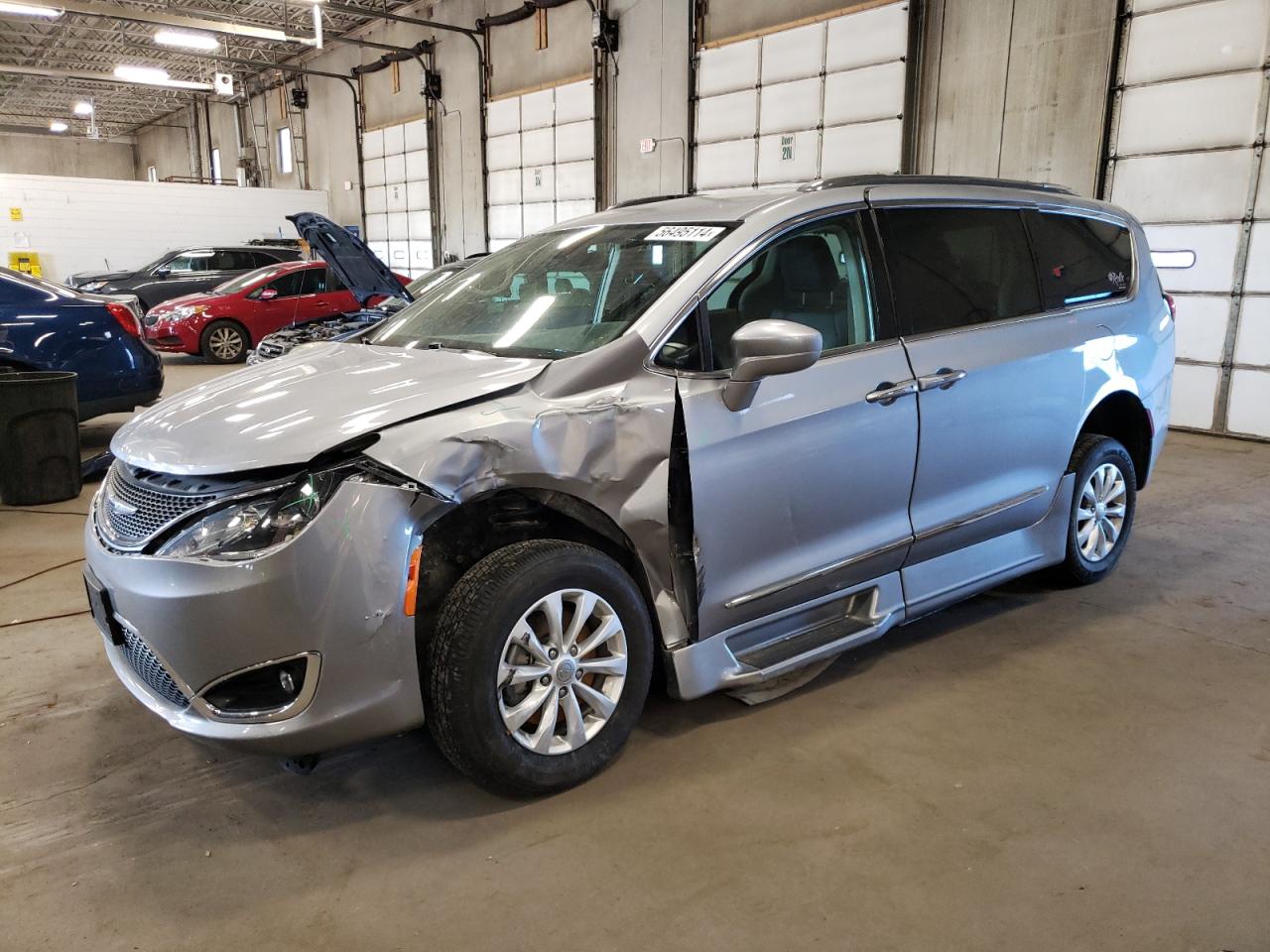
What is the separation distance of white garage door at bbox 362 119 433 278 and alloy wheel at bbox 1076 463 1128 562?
52.2 feet

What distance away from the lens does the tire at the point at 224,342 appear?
11.7m

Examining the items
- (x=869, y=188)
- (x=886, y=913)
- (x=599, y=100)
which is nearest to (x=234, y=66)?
(x=599, y=100)

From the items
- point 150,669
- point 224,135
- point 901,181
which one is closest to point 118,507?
point 150,669

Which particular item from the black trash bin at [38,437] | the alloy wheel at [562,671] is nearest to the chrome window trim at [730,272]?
the alloy wheel at [562,671]

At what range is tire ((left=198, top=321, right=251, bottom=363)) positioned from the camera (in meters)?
11.7

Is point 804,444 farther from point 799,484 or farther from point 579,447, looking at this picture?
point 579,447

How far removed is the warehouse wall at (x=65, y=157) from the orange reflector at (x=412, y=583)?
122 feet

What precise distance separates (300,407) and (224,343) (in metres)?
10.6

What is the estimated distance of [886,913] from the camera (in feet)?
6.57

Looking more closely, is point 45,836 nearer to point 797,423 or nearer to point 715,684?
point 715,684

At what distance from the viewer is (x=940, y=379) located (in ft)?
9.78

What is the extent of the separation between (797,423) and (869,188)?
940 mm

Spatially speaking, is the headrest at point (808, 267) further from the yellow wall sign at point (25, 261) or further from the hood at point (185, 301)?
the yellow wall sign at point (25, 261)

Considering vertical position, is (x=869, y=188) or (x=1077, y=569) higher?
(x=869, y=188)
